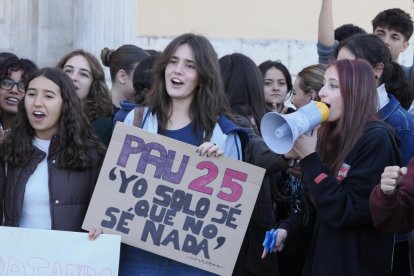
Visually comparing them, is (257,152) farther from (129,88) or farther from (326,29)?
(326,29)

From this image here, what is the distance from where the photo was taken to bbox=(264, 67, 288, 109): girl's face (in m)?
6.57

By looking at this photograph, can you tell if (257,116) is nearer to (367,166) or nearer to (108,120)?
(108,120)

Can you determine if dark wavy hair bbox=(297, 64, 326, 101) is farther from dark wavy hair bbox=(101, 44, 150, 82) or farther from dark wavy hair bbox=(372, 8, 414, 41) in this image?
dark wavy hair bbox=(101, 44, 150, 82)

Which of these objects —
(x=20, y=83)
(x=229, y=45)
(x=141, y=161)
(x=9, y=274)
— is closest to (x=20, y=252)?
(x=9, y=274)

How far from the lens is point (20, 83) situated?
5766 millimetres

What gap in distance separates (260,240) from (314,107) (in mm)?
1095

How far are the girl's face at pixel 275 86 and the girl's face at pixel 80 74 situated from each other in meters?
1.27

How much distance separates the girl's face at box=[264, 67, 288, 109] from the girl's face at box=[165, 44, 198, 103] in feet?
5.98

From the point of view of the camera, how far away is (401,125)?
200 inches

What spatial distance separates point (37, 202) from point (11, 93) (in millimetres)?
1353

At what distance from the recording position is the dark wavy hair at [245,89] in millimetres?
5449

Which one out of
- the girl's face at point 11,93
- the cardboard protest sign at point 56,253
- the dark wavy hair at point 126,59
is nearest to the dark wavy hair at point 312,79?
the dark wavy hair at point 126,59

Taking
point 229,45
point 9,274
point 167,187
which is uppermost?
point 229,45

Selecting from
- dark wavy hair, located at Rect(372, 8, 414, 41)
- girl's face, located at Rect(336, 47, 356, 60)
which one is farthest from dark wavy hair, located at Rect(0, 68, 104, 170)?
dark wavy hair, located at Rect(372, 8, 414, 41)
